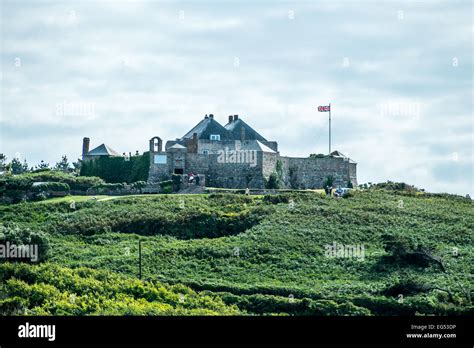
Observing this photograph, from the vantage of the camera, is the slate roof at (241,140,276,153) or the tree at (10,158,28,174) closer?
the slate roof at (241,140,276,153)

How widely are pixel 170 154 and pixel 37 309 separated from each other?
1241 inches

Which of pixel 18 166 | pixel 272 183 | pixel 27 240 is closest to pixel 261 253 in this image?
pixel 27 240

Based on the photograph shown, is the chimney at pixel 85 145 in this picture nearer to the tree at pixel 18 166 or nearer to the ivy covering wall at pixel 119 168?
the ivy covering wall at pixel 119 168

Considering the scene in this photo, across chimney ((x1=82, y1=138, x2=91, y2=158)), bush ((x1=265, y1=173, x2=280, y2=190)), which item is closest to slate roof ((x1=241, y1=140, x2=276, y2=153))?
bush ((x1=265, y1=173, x2=280, y2=190))

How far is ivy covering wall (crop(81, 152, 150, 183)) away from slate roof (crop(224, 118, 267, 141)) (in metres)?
7.98

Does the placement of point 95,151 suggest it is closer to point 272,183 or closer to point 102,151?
point 102,151

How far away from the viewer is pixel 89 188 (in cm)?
5816

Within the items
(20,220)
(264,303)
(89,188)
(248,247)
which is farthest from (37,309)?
(89,188)

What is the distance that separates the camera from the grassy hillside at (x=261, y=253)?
34.8 metres

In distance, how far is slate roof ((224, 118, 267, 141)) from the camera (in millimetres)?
66312

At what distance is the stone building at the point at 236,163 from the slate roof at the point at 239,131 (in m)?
0.26

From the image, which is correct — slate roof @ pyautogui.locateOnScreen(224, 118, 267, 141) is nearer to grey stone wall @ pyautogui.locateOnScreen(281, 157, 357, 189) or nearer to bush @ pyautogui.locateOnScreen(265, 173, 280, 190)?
grey stone wall @ pyautogui.locateOnScreen(281, 157, 357, 189)

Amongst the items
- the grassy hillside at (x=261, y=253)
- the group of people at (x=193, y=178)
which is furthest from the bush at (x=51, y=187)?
the group of people at (x=193, y=178)

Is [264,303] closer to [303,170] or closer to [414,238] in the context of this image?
[414,238]
